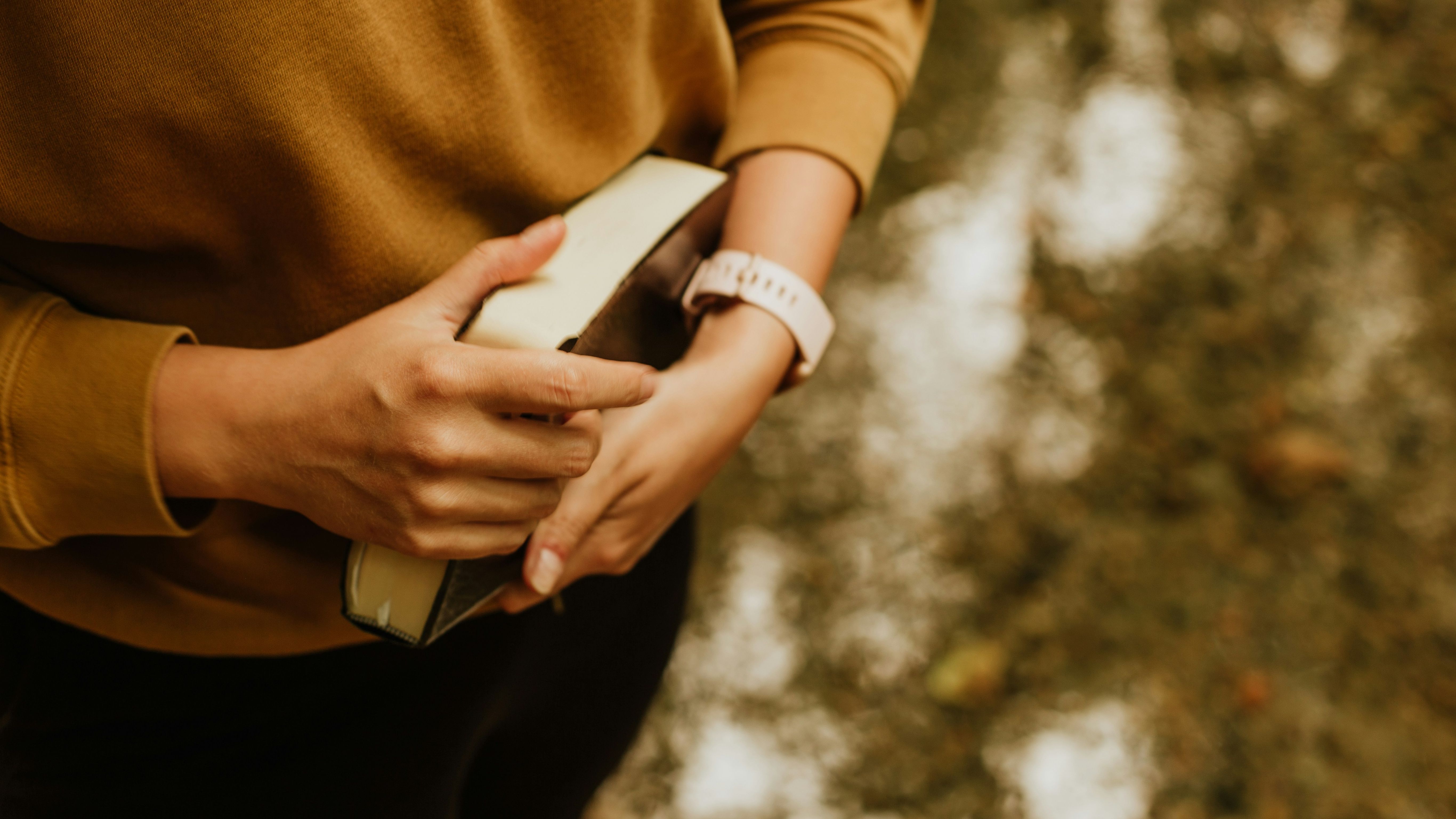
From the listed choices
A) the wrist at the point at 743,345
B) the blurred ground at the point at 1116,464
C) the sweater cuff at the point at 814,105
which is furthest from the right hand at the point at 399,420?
the blurred ground at the point at 1116,464

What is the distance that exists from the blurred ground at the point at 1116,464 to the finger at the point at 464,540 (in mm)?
916

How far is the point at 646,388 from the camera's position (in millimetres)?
495

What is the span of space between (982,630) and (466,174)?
3.81ft

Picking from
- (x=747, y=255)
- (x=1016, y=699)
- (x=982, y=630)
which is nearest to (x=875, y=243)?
(x=982, y=630)

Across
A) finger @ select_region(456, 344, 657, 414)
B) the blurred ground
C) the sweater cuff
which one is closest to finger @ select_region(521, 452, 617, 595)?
finger @ select_region(456, 344, 657, 414)

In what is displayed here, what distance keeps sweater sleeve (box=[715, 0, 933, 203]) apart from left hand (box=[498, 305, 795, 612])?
162 millimetres

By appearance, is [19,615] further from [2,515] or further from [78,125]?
[78,125]

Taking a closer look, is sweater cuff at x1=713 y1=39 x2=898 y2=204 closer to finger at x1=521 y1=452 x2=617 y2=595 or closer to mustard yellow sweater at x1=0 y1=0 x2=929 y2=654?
mustard yellow sweater at x1=0 y1=0 x2=929 y2=654

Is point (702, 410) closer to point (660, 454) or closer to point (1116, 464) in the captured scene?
point (660, 454)

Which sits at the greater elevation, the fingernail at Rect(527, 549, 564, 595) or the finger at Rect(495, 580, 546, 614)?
the fingernail at Rect(527, 549, 564, 595)

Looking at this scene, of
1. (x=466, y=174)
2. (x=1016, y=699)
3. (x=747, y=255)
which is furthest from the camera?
(x=1016, y=699)

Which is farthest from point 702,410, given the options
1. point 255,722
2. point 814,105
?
point 255,722

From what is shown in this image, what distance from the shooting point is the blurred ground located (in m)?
1.30

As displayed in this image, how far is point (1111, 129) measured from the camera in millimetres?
1837
